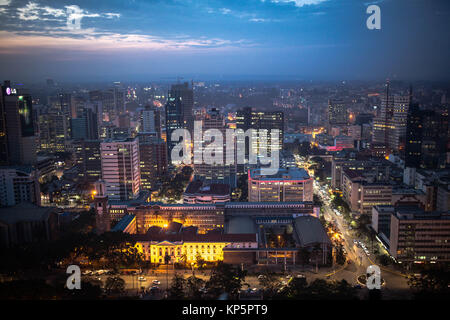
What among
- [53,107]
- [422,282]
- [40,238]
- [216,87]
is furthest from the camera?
[216,87]

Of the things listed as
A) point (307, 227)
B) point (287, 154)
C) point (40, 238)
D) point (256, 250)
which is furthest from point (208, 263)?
point (287, 154)

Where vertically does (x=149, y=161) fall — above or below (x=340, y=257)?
above

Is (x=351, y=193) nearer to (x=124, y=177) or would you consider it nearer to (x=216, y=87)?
(x=124, y=177)

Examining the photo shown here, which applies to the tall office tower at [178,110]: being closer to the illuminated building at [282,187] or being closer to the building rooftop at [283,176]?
the building rooftop at [283,176]

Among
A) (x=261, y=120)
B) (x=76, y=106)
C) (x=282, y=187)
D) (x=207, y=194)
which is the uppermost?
(x=76, y=106)

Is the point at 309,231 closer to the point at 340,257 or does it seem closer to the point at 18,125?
the point at 340,257

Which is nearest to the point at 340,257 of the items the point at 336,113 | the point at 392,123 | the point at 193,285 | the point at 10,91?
the point at 193,285
